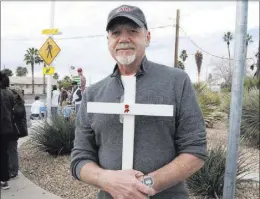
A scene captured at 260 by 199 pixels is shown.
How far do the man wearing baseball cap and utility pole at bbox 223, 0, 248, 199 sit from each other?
55.5 inches

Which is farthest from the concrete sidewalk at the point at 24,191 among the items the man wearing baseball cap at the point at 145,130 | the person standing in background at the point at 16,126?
the man wearing baseball cap at the point at 145,130

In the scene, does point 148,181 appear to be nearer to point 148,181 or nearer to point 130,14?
point 148,181

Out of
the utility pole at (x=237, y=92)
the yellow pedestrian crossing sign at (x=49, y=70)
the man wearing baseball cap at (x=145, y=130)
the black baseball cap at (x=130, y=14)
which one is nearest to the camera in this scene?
the man wearing baseball cap at (x=145, y=130)

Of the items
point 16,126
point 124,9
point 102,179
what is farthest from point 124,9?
point 16,126

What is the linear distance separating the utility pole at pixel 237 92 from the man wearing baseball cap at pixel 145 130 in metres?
1.41

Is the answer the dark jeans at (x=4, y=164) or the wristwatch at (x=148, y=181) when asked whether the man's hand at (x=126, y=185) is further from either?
the dark jeans at (x=4, y=164)

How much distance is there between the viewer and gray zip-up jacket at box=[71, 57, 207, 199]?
6.07 ft

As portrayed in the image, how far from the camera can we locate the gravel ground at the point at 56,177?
5727 millimetres

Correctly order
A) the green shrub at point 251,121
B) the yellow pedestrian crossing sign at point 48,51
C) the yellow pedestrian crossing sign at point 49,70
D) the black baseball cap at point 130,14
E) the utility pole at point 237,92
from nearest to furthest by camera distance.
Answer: the black baseball cap at point 130,14, the utility pole at point 237,92, the green shrub at point 251,121, the yellow pedestrian crossing sign at point 48,51, the yellow pedestrian crossing sign at point 49,70

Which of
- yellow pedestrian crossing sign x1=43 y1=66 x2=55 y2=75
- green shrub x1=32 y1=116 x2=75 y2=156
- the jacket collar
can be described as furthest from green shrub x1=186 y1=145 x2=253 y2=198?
yellow pedestrian crossing sign x1=43 y1=66 x2=55 y2=75

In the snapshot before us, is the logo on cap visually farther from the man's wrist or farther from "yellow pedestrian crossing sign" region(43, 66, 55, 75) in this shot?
"yellow pedestrian crossing sign" region(43, 66, 55, 75)

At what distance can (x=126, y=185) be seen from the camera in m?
1.71

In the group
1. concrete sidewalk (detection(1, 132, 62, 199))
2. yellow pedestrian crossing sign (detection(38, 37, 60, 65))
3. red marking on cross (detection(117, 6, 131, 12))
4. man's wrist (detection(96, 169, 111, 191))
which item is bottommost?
concrete sidewalk (detection(1, 132, 62, 199))

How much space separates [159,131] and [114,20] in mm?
611
